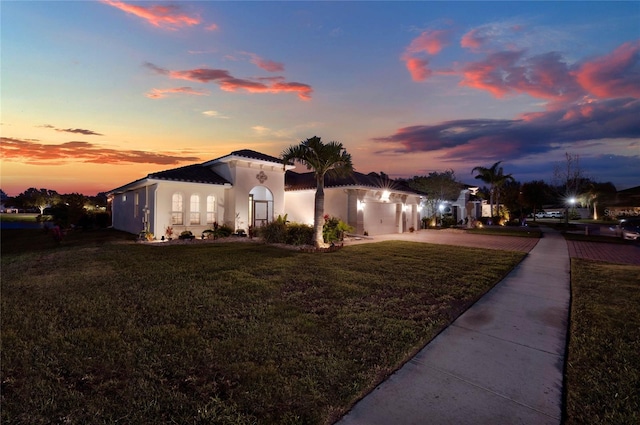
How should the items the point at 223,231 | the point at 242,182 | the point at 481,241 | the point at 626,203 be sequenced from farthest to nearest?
the point at 626,203
the point at 481,241
the point at 242,182
the point at 223,231

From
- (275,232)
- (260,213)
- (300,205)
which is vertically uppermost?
(300,205)

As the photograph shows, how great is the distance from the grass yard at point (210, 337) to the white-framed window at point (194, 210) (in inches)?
320

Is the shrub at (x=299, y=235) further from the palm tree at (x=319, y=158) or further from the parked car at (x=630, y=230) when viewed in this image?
the parked car at (x=630, y=230)

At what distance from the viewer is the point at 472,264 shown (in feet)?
34.6

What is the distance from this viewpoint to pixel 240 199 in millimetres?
18109

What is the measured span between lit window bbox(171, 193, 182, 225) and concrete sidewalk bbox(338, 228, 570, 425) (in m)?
15.7

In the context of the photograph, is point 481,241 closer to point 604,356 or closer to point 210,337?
point 604,356

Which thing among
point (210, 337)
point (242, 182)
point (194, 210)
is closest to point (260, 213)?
point (242, 182)

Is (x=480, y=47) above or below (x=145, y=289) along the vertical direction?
above

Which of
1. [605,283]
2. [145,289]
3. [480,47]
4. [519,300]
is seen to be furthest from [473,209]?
[145,289]

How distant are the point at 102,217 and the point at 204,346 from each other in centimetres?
3013

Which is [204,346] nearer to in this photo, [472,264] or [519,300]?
[519,300]

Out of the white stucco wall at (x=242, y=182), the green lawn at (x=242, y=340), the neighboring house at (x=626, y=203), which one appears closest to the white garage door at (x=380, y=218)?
the white stucco wall at (x=242, y=182)

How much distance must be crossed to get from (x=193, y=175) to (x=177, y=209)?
217 cm
